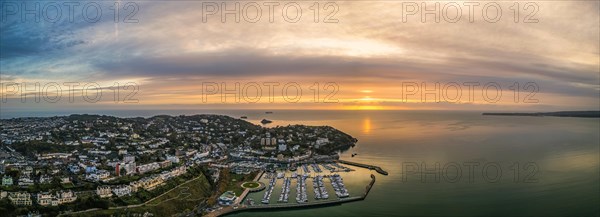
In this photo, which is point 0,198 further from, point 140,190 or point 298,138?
point 298,138

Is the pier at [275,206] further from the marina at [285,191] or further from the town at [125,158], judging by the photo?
the town at [125,158]

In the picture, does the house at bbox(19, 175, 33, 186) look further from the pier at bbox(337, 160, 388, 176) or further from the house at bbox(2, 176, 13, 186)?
the pier at bbox(337, 160, 388, 176)

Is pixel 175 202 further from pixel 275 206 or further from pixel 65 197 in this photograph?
pixel 275 206

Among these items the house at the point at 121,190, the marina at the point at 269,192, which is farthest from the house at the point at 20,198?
the marina at the point at 269,192

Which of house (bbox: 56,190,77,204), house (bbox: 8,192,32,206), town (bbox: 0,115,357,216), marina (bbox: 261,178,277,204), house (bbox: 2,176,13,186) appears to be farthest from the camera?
marina (bbox: 261,178,277,204)

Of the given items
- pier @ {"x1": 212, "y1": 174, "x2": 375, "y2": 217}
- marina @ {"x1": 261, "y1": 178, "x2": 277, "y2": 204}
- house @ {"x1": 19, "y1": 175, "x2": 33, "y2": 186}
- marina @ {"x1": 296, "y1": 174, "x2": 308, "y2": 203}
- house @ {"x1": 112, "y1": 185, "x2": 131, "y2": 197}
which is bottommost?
pier @ {"x1": 212, "y1": 174, "x2": 375, "y2": 217}

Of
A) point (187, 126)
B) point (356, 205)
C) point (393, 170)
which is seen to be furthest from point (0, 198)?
point (187, 126)

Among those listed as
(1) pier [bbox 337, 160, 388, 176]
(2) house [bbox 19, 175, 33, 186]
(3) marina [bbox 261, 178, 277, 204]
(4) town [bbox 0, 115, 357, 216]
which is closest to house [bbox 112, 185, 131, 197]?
(4) town [bbox 0, 115, 357, 216]
